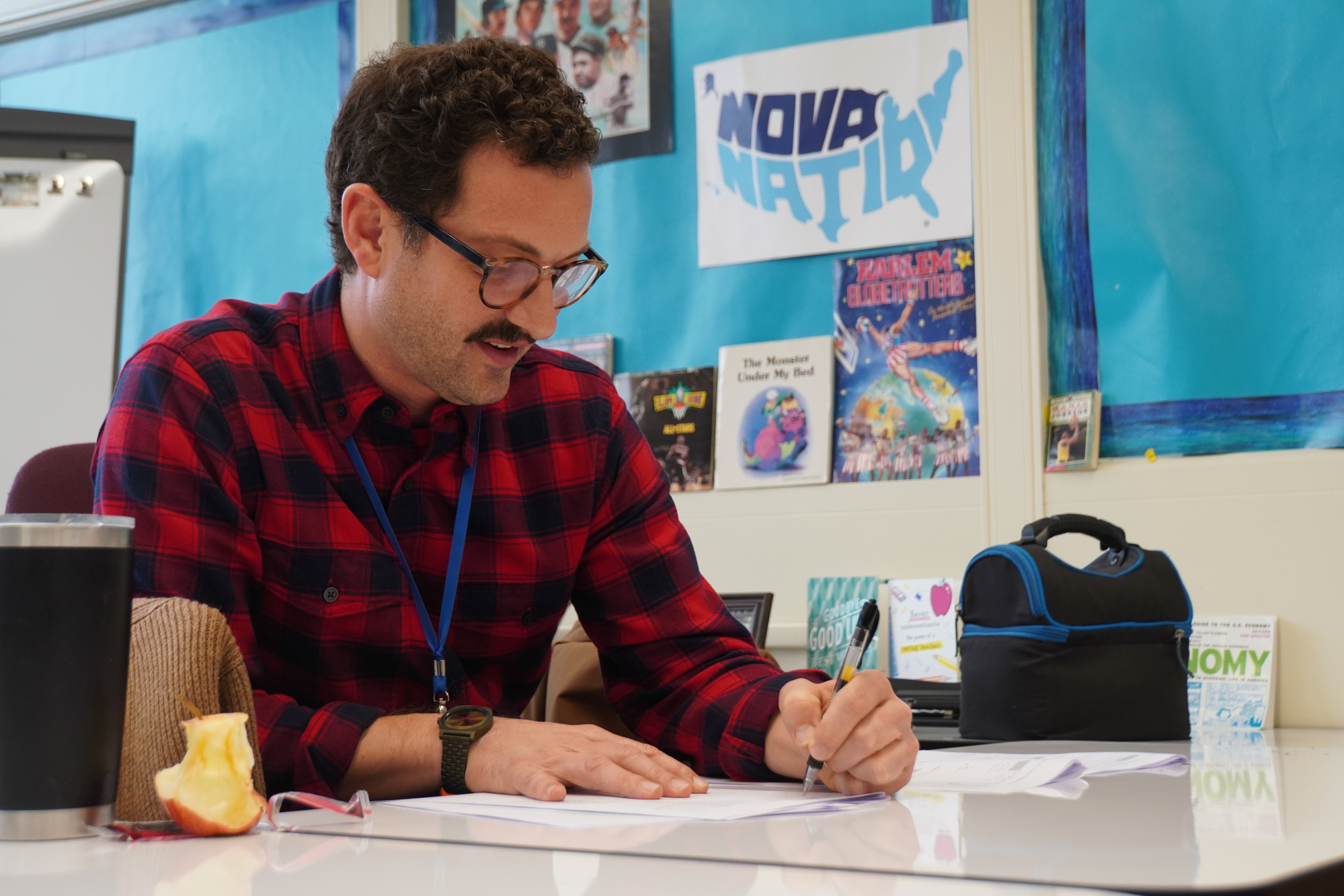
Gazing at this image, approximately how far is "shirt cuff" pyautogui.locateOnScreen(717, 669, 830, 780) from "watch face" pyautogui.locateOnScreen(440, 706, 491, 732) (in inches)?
9.3

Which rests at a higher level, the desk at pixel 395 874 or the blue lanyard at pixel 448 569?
the blue lanyard at pixel 448 569

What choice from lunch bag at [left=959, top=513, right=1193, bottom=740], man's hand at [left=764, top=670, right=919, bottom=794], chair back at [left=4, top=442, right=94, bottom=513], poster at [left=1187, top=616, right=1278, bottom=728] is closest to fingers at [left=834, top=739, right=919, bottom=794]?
man's hand at [left=764, top=670, right=919, bottom=794]

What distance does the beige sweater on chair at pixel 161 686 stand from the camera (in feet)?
2.54

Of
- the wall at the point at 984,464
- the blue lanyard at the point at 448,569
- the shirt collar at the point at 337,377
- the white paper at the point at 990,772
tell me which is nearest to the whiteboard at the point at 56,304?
the wall at the point at 984,464

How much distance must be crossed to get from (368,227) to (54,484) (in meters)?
0.50

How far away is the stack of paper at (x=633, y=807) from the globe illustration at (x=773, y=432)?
139 centimetres

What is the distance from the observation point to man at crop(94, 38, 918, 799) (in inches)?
42.6

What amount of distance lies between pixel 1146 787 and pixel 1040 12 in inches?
65.4

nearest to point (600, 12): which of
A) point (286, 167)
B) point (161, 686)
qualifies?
point (286, 167)

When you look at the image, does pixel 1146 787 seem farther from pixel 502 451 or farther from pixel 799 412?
pixel 799 412

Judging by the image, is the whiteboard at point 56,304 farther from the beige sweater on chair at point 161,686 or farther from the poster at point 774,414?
the beige sweater on chair at point 161,686

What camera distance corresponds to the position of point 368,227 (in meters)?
1.32

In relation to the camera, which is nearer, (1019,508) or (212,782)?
(212,782)

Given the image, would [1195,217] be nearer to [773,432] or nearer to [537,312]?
[773,432]
